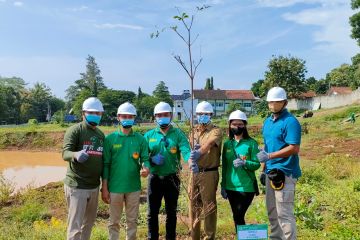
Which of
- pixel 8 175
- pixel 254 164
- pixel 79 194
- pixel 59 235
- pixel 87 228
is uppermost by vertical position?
pixel 254 164

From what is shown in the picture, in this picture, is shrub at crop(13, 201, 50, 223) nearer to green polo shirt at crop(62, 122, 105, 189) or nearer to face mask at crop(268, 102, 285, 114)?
green polo shirt at crop(62, 122, 105, 189)

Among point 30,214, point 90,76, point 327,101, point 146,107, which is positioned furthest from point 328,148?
point 90,76

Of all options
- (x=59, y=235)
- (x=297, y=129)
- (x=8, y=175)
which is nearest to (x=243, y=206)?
(x=297, y=129)

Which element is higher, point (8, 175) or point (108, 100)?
point (108, 100)

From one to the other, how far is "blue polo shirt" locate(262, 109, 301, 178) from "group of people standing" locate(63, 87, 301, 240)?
0.4 inches

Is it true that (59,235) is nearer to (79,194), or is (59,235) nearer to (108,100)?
(79,194)

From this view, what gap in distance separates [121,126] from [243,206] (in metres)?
1.68

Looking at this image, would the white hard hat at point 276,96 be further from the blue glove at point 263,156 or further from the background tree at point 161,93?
the background tree at point 161,93

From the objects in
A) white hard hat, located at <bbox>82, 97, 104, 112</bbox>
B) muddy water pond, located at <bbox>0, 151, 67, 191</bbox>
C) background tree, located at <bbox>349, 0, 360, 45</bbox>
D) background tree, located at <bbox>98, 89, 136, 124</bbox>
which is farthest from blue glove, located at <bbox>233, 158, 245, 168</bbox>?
background tree, located at <bbox>98, 89, 136, 124</bbox>

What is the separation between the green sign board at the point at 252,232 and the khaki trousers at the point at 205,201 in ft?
2.79

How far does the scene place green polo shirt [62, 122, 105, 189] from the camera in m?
4.30

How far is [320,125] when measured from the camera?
26438 millimetres

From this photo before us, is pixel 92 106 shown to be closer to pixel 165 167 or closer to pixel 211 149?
pixel 165 167

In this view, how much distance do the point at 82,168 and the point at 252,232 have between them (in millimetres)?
1910
